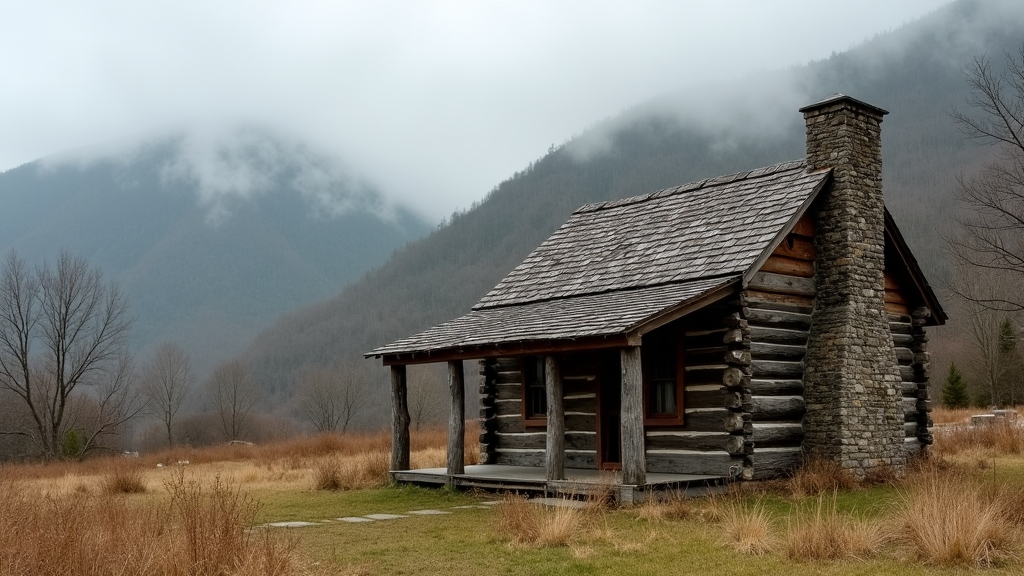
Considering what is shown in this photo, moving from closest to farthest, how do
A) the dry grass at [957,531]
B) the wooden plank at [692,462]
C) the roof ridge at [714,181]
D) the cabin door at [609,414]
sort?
the dry grass at [957,531]
the wooden plank at [692,462]
the cabin door at [609,414]
the roof ridge at [714,181]

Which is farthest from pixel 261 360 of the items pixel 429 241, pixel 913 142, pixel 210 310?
pixel 913 142

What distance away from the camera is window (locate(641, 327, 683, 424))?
15812 millimetres

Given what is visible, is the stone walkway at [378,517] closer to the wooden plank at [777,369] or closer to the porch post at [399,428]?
the porch post at [399,428]

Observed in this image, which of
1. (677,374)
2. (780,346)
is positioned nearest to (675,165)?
(780,346)

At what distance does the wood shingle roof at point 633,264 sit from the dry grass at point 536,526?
3.18 m

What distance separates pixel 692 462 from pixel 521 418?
4216mm

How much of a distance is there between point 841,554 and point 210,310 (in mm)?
173854

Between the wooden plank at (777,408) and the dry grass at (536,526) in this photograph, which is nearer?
the dry grass at (536,526)

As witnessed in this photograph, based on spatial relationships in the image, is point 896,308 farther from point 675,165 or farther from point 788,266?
point 675,165

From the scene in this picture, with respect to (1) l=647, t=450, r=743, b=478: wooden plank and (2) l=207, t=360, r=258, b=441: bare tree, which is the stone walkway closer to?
(1) l=647, t=450, r=743, b=478: wooden plank

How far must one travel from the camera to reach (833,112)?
55.8 feet

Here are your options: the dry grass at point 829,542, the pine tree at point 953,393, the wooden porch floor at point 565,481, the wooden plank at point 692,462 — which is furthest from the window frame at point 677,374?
the pine tree at point 953,393

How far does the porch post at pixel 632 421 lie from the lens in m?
13.5

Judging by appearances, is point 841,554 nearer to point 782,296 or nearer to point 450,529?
point 450,529
